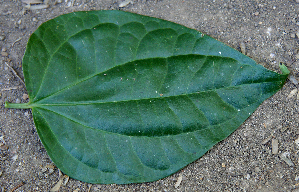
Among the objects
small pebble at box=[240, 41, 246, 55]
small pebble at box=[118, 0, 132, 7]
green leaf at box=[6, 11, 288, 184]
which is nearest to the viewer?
green leaf at box=[6, 11, 288, 184]

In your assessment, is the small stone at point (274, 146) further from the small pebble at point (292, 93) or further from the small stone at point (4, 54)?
the small stone at point (4, 54)

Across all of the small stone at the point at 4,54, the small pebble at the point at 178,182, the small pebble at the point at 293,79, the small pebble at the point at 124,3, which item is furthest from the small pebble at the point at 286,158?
the small stone at the point at 4,54

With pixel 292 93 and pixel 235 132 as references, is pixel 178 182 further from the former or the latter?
pixel 292 93

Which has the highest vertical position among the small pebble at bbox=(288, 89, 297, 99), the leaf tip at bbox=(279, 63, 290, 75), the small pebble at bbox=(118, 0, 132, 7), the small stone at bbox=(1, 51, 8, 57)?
the small pebble at bbox=(118, 0, 132, 7)

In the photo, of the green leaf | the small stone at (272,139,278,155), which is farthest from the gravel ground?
the green leaf

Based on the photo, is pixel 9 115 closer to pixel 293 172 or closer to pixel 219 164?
pixel 219 164

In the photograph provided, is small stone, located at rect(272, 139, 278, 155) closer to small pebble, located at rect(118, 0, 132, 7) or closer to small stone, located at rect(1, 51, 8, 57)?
small pebble, located at rect(118, 0, 132, 7)
